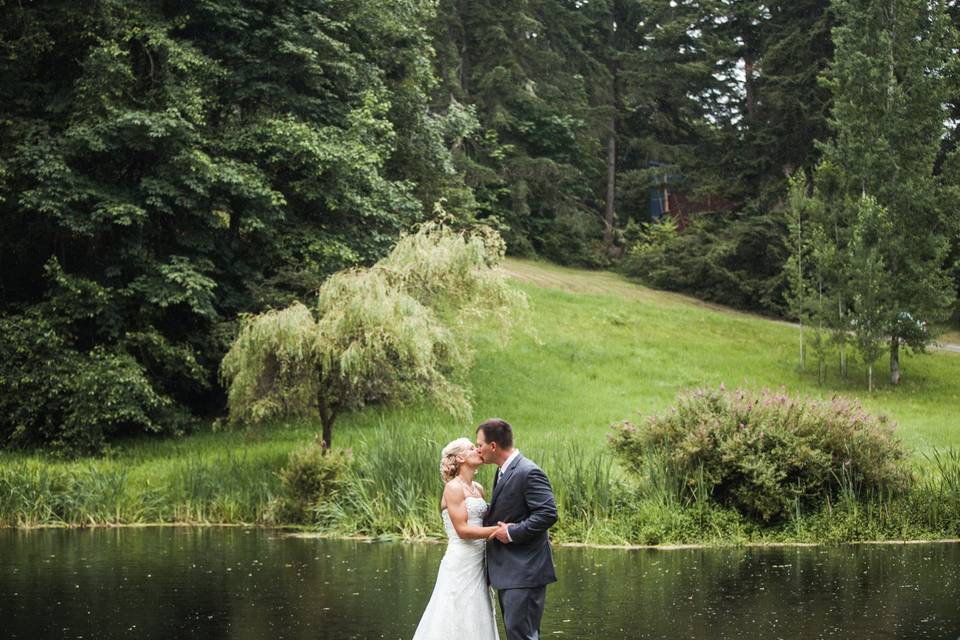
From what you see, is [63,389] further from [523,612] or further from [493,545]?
[523,612]

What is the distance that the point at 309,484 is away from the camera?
2066cm

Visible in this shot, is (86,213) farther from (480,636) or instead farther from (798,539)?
(480,636)

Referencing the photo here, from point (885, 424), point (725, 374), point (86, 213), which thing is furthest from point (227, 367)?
point (725, 374)

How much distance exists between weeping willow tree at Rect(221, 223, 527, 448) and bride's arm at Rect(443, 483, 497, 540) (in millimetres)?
12158

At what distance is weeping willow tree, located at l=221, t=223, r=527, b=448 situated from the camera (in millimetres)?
21250

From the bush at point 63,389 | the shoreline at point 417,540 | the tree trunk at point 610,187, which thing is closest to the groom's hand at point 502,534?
the shoreline at point 417,540

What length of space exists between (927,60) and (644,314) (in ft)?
41.4

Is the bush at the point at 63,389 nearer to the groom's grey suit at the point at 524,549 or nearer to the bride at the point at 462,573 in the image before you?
the bride at the point at 462,573

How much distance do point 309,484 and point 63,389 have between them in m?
8.53

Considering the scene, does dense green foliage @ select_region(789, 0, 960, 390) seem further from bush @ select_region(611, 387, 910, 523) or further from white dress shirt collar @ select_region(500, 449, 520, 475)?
white dress shirt collar @ select_region(500, 449, 520, 475)

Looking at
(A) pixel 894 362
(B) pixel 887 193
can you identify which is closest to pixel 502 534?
(B) pixel 887 193

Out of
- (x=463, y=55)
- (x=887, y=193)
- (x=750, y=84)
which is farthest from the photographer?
(x=463, y=55)

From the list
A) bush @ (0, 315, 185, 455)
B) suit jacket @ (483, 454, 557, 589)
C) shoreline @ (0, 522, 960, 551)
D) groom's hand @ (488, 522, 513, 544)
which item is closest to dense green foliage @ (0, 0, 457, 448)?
bush @ (0, 315, 185, 455)

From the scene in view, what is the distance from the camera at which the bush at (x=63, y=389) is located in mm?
25875
